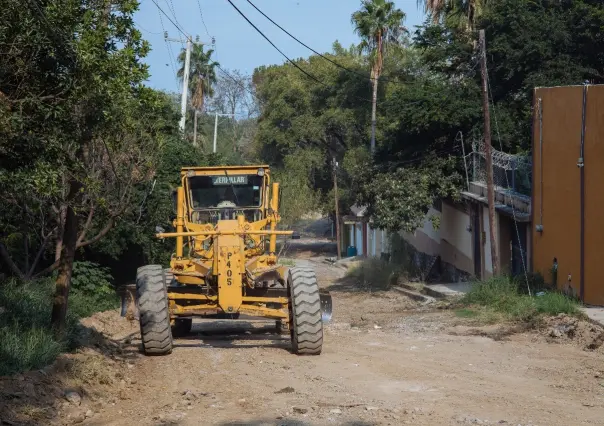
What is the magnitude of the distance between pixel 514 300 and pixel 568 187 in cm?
309

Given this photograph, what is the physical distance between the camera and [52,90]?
31.3 feet

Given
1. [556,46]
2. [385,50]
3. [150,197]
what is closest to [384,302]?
[150,197]

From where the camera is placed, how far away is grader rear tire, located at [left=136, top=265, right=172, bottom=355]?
1353 centimetres

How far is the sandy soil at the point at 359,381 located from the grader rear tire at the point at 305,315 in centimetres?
26

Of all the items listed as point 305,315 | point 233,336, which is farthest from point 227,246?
point 233,336

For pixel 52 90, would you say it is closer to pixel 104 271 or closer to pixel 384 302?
pixel 104 271

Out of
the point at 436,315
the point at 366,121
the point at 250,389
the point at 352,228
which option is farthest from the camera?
the point at 352,228

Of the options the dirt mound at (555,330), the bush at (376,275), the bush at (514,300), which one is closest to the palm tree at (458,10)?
the bush at (376,275)

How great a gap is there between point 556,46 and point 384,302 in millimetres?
10821

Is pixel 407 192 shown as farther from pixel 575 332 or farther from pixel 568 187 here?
pixel 575 332

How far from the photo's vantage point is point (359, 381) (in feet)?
37.9

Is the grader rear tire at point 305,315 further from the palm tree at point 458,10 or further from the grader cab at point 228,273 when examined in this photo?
the palm tree at point 458,10

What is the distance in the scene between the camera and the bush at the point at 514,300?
18.8 m

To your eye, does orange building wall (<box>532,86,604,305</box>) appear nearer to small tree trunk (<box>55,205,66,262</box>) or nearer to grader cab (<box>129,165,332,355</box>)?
grader cab (<box>129,165,332,355</box>)
